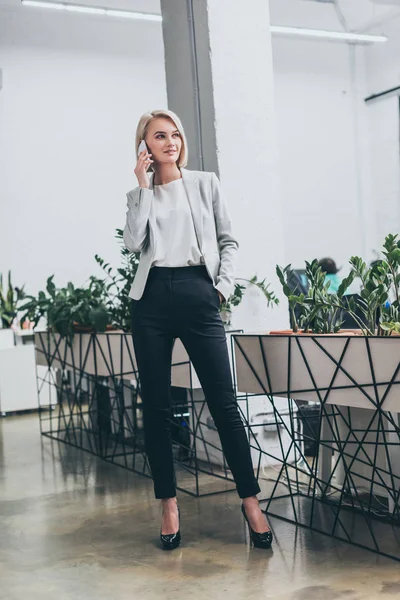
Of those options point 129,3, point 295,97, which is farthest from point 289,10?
point 129,3

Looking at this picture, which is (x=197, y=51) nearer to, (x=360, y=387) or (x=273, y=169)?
(x=273, y=169)

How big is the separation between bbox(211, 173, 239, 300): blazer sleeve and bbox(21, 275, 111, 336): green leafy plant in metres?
1.46

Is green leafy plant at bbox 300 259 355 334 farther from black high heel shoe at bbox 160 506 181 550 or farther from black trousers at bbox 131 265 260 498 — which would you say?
black high heel shoe at bbox 160 506 181 550

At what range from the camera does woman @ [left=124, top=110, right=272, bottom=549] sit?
2.30m

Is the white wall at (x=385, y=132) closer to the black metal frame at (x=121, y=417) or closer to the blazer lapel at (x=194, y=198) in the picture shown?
the black metal frame at (x=121, y=417)

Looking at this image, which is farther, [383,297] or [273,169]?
[273,169]

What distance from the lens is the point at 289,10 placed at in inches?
337

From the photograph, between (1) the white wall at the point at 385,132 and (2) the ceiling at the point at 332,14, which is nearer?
(2) the ceiling at the point at 332,14

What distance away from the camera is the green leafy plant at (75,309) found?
12.4 ft

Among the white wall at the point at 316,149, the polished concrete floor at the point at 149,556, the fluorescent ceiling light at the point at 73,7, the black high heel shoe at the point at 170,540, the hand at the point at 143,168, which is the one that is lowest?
the polished concrete floor at the point at 149,556

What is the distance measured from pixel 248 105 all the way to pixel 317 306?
1.38 metres

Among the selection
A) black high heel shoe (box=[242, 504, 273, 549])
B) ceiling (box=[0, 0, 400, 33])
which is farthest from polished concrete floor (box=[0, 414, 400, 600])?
ceiling (box=[0, 0, 400, 33])

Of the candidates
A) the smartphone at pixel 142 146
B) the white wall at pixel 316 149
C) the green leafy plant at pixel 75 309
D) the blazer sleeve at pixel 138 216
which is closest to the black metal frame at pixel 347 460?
the blazer sleeve at pixel 138 216

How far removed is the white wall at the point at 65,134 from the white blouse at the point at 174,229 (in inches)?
189
